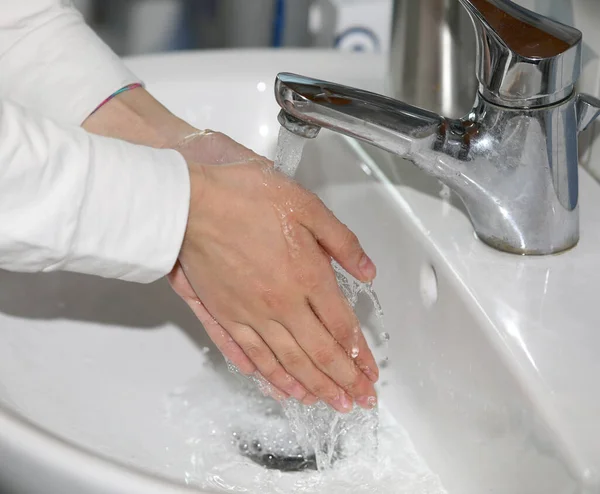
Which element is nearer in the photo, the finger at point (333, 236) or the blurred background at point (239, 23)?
the finger at point (333, 236)

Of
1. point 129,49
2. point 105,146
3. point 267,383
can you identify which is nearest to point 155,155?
point 105,146

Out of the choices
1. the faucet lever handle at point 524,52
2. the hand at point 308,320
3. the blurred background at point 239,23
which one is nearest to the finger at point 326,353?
the hand at point 308,320

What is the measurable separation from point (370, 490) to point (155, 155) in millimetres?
214

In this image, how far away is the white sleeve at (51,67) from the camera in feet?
1.75

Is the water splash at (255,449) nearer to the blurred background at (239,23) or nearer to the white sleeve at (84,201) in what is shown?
the white sleeve at (84,201)

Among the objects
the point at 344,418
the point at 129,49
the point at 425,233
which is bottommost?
the point at 129,49

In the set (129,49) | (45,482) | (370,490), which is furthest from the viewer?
(129,49)

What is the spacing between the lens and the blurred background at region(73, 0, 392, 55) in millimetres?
1105

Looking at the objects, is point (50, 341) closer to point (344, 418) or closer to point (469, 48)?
point (344, 418)

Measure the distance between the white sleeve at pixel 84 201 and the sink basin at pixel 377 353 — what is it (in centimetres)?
8

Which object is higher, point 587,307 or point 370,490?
point 587,307

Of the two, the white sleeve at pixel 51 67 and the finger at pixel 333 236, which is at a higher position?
the white sleeve at pixel 51 67

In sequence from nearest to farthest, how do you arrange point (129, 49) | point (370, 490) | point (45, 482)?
point (45, 482), point (370, 490), point (129, 49)

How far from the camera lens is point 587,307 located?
42cm
